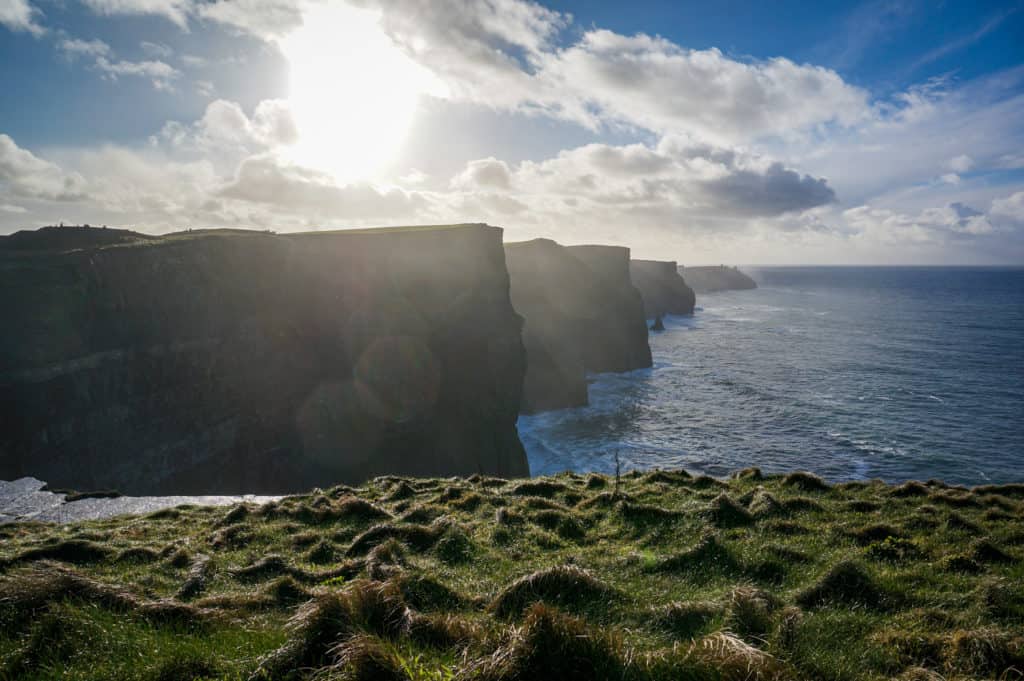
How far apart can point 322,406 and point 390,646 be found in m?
42.9

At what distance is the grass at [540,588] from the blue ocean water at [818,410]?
35103mm

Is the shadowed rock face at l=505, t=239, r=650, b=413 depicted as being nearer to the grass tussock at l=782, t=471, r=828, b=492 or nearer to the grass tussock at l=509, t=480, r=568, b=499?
the grass tussock at l=509, t=480, r=568, b=499

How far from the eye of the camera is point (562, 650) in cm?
468

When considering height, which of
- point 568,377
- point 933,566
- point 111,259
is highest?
point 111,259

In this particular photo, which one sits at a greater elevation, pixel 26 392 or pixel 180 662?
pixel 180 662

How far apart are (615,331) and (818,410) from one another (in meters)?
43.3

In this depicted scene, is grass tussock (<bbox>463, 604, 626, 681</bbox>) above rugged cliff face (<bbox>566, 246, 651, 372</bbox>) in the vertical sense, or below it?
above

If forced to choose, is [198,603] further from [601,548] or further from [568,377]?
[568,377]

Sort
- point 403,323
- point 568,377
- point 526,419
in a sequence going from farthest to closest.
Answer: point 568,377 < point 526,419 < point 403,323

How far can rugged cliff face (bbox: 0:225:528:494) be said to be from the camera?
3142cm

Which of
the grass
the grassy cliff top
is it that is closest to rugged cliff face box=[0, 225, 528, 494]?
the grassy cliff top

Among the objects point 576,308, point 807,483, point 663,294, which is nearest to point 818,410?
point 576,308

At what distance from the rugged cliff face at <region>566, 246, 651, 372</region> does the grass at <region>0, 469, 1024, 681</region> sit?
265 ft

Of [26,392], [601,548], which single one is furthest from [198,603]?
[26,392]
